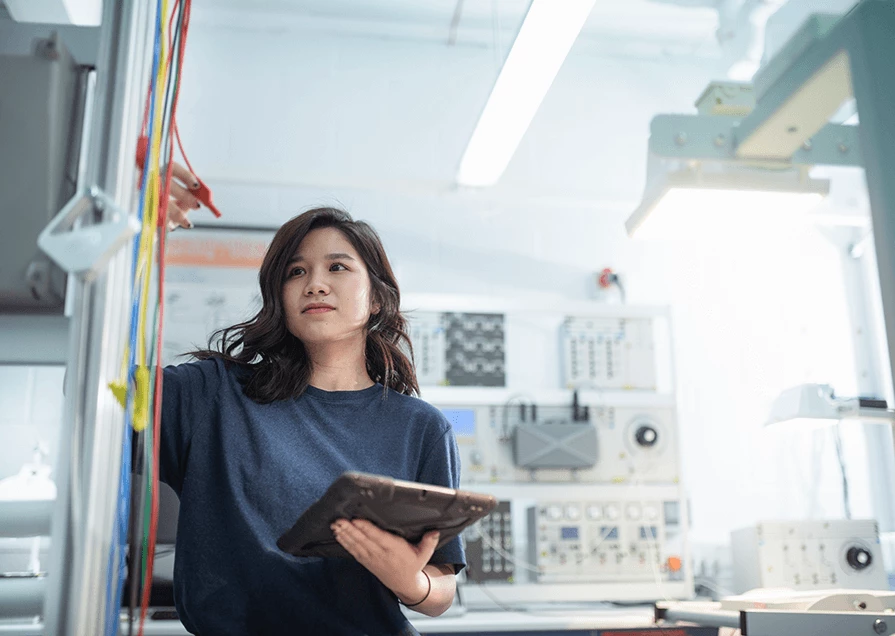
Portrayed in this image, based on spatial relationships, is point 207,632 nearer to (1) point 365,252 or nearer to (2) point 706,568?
(1) point 365,252

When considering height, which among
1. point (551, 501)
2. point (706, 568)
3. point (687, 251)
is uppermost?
point (687, 251)

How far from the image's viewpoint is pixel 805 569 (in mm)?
2914

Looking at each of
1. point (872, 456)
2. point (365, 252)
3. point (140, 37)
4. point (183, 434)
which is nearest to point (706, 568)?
point (872, 456)

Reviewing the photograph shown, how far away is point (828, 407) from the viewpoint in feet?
9.21

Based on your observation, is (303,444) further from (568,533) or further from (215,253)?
(215,253)

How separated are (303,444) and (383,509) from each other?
1.15 ft

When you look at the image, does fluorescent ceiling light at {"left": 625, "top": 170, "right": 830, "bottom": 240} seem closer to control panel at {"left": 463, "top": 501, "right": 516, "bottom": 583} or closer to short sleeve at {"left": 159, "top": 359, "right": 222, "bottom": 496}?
control panel at {"left": 463, "top": 501, "right": 516, "bottom": 583}

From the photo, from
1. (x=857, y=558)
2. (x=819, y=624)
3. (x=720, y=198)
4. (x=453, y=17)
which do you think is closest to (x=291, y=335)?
(x=819, y=624)

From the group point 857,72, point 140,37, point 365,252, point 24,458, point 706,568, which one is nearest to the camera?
point 140,37

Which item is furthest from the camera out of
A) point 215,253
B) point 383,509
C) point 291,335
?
point 215,253

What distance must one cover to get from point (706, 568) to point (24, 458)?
2.70 meters

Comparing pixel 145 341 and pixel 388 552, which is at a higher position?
pixel 145 341

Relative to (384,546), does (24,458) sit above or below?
above

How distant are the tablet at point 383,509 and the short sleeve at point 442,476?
0.23 m
